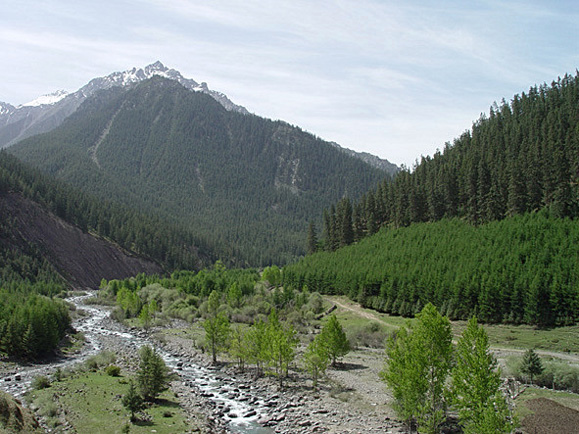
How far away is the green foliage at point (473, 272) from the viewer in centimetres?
7912

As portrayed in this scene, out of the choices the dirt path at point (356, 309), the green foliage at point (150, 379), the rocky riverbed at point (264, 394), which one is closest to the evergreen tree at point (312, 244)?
the dirt path at point (356, 309)

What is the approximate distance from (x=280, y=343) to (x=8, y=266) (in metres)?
126

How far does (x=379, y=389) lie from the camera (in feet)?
185

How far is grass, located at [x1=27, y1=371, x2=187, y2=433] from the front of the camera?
4241cm

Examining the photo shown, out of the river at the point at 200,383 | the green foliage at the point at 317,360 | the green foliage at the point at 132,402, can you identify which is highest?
the green foliage at the point at 317,360

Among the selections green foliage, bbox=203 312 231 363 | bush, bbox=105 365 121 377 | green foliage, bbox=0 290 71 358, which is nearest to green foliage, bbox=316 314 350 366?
green foliage, bbox=203 312 231 363

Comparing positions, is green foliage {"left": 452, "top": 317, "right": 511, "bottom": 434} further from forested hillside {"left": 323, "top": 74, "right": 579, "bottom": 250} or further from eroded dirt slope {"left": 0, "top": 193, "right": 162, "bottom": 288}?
eroded dirt slope {"left": 0, "top": 193, "right": 162, "bottom": 288}

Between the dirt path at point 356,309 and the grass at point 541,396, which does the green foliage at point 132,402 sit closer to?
the grass at point 541,396

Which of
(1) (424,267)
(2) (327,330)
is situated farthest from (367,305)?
(2) (327,330)

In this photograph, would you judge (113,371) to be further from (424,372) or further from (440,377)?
(440,377)

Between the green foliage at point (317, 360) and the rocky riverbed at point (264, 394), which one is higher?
the green foliage at point (317, 360)

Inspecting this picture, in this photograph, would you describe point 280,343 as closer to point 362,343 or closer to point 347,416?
point 347,416

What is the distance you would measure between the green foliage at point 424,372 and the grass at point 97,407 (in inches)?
811

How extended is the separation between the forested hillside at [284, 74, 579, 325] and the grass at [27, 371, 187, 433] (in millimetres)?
59444
